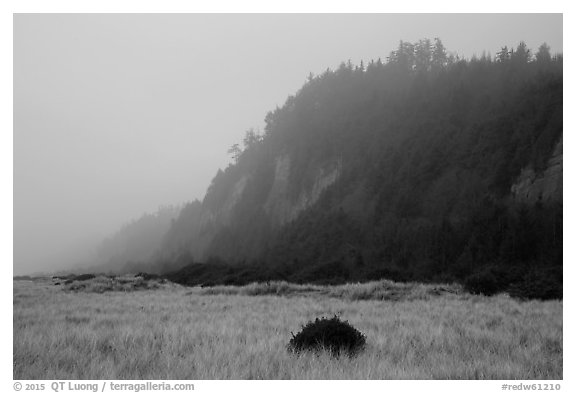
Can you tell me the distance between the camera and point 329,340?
580 centimetres

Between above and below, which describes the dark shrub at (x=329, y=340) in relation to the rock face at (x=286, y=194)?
below

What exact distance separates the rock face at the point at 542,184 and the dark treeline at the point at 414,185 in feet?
0.46

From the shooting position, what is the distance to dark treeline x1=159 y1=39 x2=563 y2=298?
30.0 metres

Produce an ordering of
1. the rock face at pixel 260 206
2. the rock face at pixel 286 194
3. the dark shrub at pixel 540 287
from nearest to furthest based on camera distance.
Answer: the dark shrub at pixel 540 287
the rock face at pixel 286 194
the rock face at pixel 260 206

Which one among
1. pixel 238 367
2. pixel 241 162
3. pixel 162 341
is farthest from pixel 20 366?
pixel 241 162

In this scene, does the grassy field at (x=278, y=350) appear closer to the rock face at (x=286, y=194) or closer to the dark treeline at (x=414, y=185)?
the dark treeline at (x=414, y=185)

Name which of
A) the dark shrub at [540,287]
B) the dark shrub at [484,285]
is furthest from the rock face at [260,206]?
the dark shrub at [540,287]

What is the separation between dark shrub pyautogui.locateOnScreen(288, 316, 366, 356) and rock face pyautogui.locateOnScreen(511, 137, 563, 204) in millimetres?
31589

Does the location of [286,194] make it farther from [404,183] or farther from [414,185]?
[414,185]

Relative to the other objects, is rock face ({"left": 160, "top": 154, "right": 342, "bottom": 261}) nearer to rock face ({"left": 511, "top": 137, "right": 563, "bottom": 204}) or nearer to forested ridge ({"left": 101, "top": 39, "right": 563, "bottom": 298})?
forested ridge ({"left": 101, "top": 39, "right": 563, "bottom": 298})

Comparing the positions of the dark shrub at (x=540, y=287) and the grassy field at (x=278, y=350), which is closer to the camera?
the grassy field at (x=278, y=350)

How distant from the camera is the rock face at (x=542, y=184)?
30.5 meters

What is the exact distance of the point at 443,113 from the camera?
52812mm

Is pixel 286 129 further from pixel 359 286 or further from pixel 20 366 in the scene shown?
pixel 20 366
